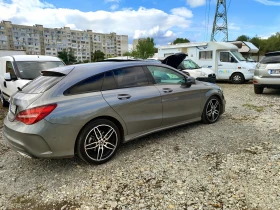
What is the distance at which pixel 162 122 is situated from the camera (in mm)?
4004

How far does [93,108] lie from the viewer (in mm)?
3066

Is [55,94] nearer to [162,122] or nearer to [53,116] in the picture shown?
[53,116]

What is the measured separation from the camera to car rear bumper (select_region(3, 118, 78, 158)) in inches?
108

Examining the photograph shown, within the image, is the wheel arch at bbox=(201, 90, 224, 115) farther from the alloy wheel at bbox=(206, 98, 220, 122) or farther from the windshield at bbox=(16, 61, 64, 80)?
the windshield at bbox=(16, 61, 64, 80)

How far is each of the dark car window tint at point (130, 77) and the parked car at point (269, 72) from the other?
6.09 metres

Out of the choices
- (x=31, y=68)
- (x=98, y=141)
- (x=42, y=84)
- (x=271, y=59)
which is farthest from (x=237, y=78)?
(x=42, y=84)

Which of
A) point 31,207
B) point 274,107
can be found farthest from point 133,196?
point 274,107

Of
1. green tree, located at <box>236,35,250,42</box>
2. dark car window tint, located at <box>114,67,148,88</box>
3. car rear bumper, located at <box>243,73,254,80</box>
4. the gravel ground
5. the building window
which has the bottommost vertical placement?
the gravel ground

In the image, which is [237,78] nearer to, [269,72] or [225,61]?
[225,61]

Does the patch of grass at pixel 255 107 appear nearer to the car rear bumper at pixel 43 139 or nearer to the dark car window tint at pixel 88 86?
the dark car window tint at pixel 88 86

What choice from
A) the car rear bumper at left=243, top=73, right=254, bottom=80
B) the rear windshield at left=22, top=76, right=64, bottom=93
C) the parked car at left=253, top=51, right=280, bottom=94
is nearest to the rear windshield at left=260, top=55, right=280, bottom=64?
the parked car at left=253, top=51, right=280, bottom=94

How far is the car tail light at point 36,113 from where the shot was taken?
2744mm

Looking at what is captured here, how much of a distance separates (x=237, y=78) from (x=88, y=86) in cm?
1150

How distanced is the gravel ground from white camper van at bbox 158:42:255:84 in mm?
9064
